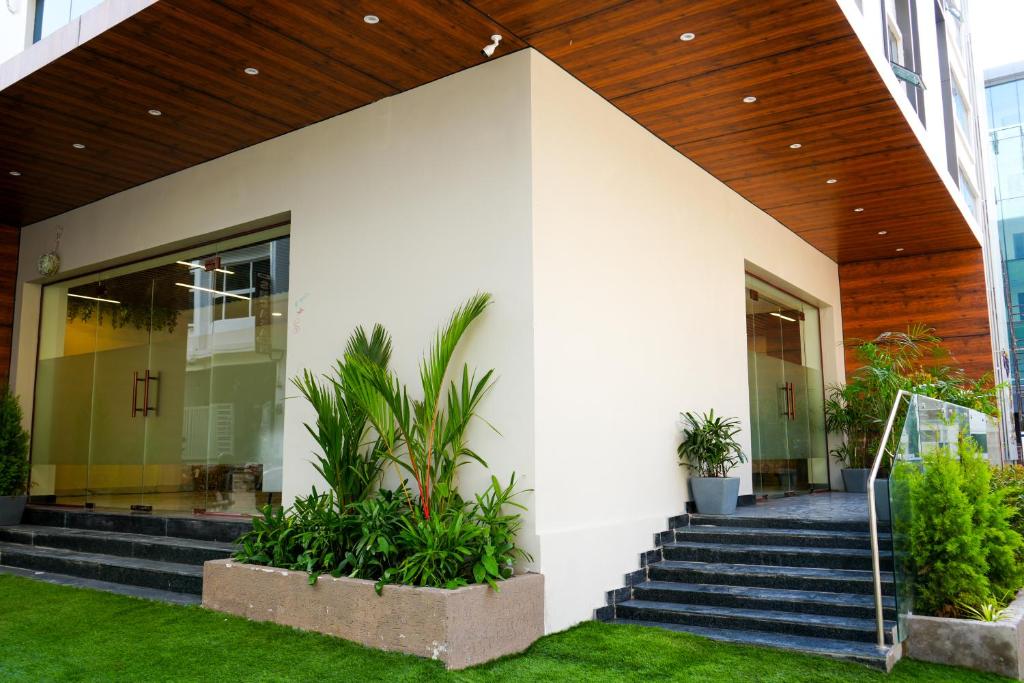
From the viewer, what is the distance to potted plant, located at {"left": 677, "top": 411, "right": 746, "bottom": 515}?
6.64 m

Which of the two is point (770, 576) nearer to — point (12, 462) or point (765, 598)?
point (765, 598)

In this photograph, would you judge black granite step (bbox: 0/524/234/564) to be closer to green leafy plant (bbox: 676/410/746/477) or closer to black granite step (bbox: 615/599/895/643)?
black granite step (bbox: 615/599/895/643)

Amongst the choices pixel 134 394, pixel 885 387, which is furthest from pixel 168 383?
pixel 885 387

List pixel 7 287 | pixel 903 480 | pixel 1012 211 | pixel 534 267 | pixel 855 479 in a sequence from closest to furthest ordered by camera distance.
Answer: pixel 903 480 < pixel 534 267 < pixel 7 287 < pixel 855 479 < pixel 1012 211

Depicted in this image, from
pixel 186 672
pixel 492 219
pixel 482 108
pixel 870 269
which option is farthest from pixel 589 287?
pixel 870 269

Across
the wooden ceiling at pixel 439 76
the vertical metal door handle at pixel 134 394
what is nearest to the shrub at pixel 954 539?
the wooden ceiling at pixel 439 76

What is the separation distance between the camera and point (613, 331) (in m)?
5.92

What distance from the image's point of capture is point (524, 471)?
5.00 meters

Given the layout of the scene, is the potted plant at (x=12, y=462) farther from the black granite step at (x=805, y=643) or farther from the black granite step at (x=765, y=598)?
the black granite step at (x=805, y=643)

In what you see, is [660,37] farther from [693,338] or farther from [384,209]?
[693,338]

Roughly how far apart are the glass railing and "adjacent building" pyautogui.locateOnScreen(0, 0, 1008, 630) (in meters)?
1.70

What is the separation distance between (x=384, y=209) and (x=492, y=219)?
3.25 feet

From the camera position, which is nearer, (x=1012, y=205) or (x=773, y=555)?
(x=773, y=555)

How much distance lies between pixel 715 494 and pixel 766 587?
1.25 metres
